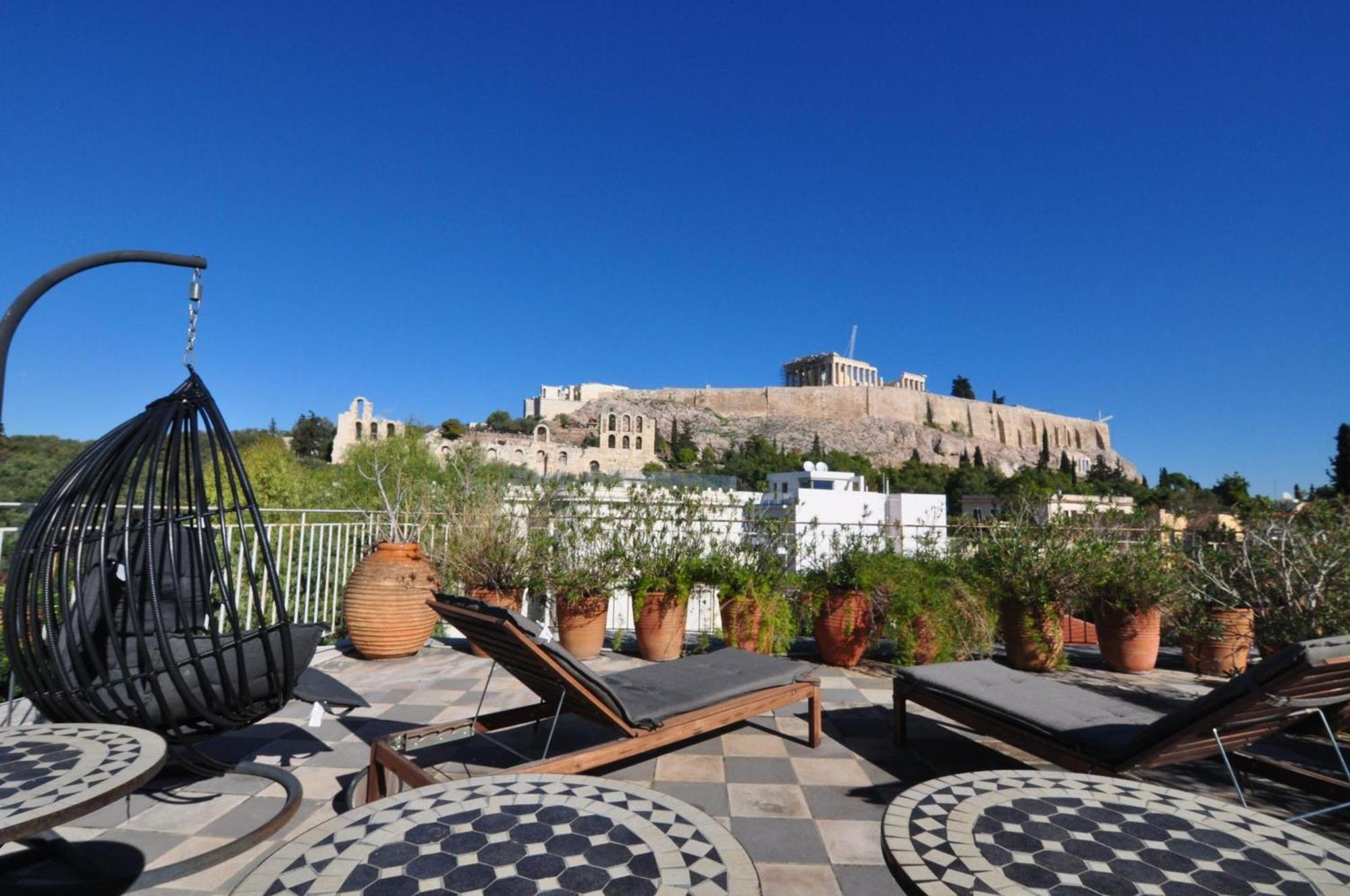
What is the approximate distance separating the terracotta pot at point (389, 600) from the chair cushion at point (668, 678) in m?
1.95

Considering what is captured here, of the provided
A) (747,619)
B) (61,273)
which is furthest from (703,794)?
(61,273)

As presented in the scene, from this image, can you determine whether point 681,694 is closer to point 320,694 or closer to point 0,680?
point 320,694

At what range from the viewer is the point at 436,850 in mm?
1076

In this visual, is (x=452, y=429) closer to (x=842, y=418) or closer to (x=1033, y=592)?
(x=842, y=418)

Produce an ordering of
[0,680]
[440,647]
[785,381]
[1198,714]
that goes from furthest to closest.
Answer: [785,381] → [440,647] → [0,680] → [1198,714]

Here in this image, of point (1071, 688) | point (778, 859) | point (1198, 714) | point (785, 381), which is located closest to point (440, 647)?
point (778, 859)

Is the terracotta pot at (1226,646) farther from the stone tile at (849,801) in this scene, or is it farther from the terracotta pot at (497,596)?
the terracotta pot at (497,596)

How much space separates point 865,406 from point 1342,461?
33.7 m

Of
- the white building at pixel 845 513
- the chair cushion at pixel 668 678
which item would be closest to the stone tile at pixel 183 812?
the chair cushion at pixel 668 678

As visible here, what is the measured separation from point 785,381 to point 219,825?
80110 millimetres

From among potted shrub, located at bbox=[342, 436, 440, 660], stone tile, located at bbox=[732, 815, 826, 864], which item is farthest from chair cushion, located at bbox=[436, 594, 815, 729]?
potted shrub, located at bbox=[342, 436, 440, 660]

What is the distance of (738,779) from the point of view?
2.50m

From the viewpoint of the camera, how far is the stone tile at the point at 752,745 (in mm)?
2797

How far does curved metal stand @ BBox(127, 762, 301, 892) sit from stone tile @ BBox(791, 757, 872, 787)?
1.74m
